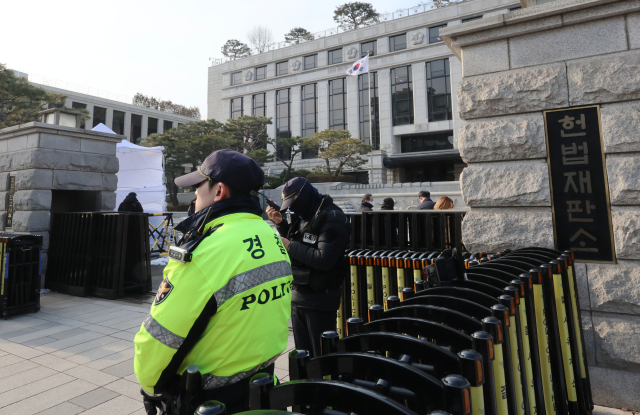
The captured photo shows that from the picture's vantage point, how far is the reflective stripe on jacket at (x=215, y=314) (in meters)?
1.58

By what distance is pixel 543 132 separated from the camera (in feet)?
12.2

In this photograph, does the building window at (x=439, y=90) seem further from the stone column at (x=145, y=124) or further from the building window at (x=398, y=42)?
the stone column at (x=145, y=124)

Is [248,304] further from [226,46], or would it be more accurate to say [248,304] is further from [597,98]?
[226,46]

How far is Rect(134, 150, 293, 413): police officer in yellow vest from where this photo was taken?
1.58 meters

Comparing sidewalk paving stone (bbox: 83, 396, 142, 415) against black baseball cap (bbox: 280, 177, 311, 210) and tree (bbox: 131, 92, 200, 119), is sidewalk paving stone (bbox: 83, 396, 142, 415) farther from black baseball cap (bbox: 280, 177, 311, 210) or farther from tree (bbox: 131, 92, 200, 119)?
tree (bbox: 131, 92, 200, 119)

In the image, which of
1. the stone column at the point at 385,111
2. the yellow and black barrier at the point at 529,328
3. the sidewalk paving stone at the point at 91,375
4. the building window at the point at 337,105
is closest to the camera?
the yellow and black barrier at the point at 529,328

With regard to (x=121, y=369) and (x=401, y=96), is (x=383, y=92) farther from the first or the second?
(x=121, y=369)

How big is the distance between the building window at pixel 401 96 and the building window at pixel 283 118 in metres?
14.5

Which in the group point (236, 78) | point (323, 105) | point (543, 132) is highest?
point (236, 78)

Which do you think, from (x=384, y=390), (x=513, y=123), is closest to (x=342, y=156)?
(x=513, y=123)

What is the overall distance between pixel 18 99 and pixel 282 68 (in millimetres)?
32564

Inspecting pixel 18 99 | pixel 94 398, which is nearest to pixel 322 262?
pixel 94 398

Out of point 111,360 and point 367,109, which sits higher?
point 367,109

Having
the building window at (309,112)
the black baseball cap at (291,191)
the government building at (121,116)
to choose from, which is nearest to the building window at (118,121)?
the government building at (121,116)
